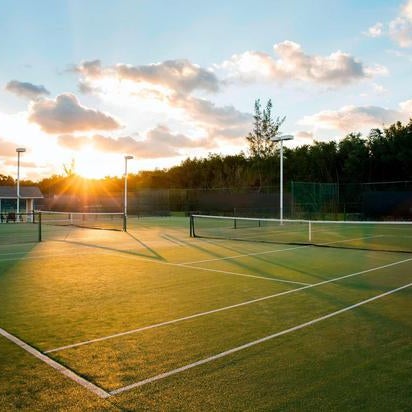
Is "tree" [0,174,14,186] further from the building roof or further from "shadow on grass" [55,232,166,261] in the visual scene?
"shadow on grass" [55,232,166,261]

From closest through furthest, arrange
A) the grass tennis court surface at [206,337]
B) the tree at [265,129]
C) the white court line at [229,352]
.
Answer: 1. the grass tennis court surface at [206,337]
2. the white court line at [229,352]
3. the tree at [265,129]

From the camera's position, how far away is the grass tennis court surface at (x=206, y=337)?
378 centimetres

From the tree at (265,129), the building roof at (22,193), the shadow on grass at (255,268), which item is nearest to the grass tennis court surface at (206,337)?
the shadow on grass at (255,268)

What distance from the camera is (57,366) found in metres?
4.43

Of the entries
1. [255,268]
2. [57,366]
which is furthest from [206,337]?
[255,268]

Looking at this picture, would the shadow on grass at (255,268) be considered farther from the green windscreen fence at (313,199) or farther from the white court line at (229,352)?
the green windscreen fence at (313,199)

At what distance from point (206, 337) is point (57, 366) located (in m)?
1.74

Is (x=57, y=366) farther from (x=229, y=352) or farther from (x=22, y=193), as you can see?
(x=22, y=193)

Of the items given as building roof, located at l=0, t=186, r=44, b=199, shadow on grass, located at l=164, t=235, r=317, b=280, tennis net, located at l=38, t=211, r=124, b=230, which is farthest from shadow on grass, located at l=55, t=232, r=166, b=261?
building roof, located at l=0, t=186, r=44, b=199

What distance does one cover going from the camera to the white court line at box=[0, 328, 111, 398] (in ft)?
12.7

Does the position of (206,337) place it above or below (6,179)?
below

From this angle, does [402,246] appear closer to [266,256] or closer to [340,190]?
[266,256]

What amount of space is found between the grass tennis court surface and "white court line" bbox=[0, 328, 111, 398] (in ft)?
0.04

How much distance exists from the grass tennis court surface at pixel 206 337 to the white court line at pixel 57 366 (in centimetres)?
1
